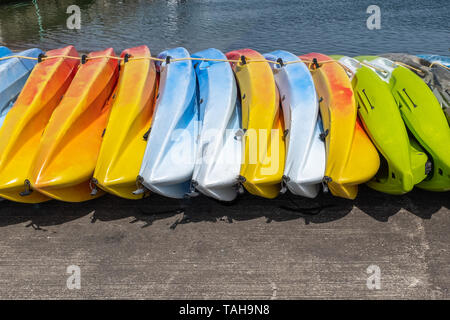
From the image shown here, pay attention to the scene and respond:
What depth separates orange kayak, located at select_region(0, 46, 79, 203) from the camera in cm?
336

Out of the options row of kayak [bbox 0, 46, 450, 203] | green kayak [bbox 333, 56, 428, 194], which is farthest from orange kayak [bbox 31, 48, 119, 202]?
green kayak [bbox 333, 56, 428, 194]

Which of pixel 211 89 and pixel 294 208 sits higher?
pixel 211 89

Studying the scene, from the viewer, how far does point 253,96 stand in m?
4.00

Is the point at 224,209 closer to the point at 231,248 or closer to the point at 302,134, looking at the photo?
the point at 231,248

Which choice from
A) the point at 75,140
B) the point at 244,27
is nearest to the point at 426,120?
the point at 75,140

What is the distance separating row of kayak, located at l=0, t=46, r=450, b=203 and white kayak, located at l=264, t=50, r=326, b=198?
0.01m

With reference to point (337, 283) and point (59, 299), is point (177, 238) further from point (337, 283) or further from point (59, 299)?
point (337, 283)

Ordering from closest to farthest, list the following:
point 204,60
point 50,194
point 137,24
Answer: point 50,194 → point 204,60 → point 137,24

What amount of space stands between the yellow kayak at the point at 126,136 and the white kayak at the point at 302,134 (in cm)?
148

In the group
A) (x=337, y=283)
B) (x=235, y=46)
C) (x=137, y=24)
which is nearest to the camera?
(x=337, y=283)

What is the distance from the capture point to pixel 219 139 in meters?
3.61

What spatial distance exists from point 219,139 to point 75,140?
4.76 ft

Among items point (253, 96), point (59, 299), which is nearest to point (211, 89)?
point (253, 96)
